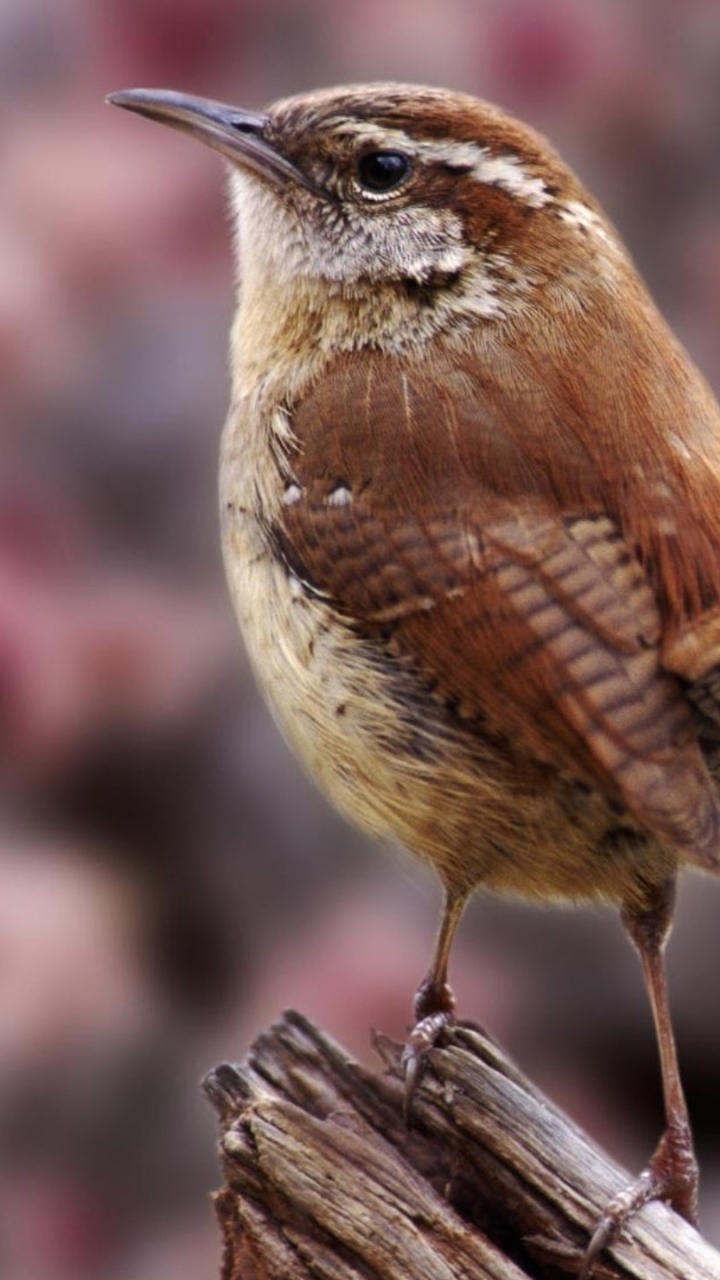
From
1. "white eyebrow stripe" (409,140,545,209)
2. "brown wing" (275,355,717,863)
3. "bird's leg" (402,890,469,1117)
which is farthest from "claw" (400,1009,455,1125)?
"white eyebrow stripe" (409,140,545,209)

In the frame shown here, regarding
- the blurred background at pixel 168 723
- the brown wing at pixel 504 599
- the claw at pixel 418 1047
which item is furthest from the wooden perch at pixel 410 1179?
the blurred background at pixel 168 723

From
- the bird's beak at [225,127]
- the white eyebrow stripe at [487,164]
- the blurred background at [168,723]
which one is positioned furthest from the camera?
the blurred background at [168,723]

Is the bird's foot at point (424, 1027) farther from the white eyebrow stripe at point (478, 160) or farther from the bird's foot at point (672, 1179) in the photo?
the white eyebrow stripe at point (478, 160)

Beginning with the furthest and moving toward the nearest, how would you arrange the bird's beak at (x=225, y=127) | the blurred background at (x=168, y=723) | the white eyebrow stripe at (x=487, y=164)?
the blurred background at (x=168, y=723) → the bird's beak at (x=225, y=127) → the white eyebrow stripe at (x=487, y=164)

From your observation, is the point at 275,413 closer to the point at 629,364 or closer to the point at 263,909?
the point at 629,364

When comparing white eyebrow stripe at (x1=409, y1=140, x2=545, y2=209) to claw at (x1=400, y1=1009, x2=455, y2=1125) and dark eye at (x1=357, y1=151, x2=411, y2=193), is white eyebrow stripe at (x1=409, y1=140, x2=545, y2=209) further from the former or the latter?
claw at (x1=400, y1=1009, x2=455, y2=1125)

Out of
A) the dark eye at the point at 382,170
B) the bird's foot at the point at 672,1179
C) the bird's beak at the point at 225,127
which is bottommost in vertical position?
the bird's foot at the point at 672,1179

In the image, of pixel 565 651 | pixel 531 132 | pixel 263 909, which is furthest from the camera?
pixel 263 909

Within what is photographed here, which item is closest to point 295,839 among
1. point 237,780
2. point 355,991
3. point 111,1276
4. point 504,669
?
point 237,780
